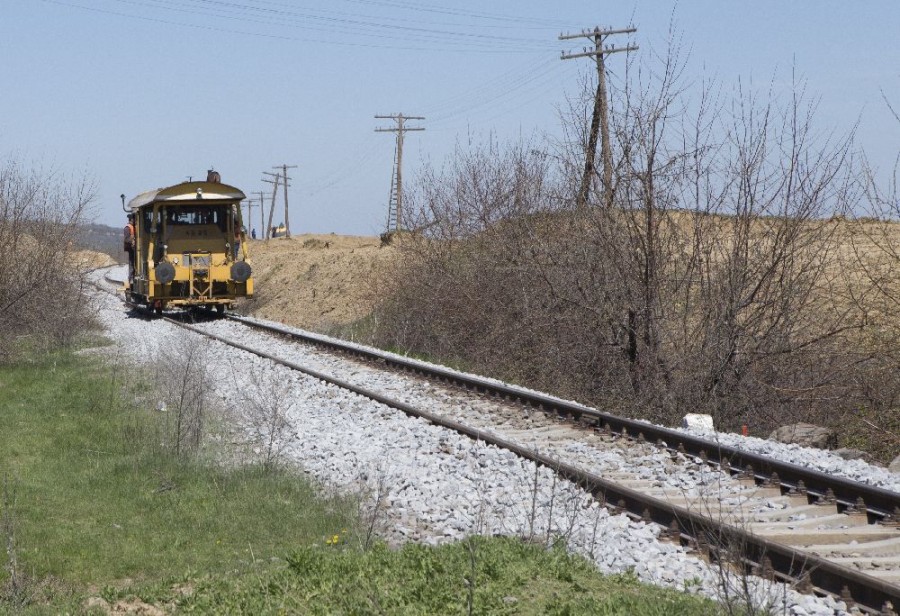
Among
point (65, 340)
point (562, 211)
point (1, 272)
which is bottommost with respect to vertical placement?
point (65, 340)

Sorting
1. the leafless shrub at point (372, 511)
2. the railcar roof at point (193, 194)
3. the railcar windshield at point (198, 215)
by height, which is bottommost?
the leafless shrub at point (372, 511)

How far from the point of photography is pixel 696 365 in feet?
46.0

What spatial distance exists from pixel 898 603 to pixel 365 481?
5.26 m

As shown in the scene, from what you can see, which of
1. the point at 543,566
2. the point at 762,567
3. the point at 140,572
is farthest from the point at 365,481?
the point at 762,567

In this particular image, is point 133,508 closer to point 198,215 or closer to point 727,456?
point 727,456

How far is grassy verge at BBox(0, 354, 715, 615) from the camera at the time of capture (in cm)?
620

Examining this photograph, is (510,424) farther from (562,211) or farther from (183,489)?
(562,211)

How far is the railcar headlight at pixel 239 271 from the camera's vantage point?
27.8 metres

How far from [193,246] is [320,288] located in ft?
33.7

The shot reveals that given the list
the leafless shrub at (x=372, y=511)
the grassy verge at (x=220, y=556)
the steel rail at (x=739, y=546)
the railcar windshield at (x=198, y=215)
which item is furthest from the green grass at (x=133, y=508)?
the railcar windshield at (x=198, y=215)

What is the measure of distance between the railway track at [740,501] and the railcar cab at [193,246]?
1518cm

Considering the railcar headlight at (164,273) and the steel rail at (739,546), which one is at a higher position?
the railcar headlight at (164,273)

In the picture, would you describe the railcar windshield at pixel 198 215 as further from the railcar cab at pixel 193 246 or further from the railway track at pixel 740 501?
the railway track at pixel 740 501

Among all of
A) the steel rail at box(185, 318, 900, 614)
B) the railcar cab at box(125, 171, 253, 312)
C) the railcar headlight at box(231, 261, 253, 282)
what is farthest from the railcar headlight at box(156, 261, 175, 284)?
the steel rail at box(185, 318, 900, 614)
